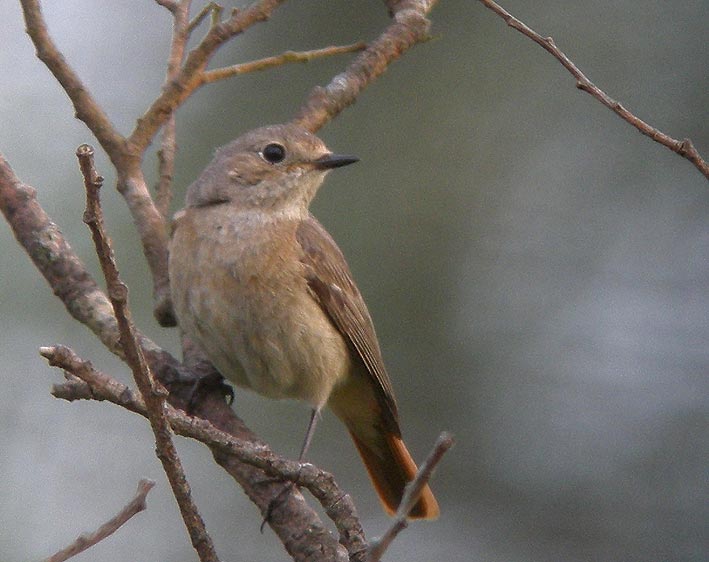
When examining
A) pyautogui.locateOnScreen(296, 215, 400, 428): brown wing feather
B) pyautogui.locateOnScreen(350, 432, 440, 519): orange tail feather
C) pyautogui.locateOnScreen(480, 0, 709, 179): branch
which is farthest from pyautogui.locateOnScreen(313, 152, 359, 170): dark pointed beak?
pyautogui.locateOnScreen(480, 0, 709, 179): branch

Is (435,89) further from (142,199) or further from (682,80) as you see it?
(142,199)

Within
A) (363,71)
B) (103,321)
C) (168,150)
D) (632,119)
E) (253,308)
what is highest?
(363,71)

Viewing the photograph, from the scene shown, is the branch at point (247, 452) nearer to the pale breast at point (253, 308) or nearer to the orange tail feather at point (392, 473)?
the pale breast at point (253, 308)

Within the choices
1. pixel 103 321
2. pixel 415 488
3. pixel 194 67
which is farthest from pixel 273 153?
pixel 415 488

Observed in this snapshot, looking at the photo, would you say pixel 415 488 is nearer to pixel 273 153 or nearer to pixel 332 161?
pixel 332 161

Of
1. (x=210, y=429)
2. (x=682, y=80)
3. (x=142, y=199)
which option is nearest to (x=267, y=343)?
(x=142, y=199)

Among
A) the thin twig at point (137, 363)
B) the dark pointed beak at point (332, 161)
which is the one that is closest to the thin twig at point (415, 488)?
the thin twig at point (137, 363)

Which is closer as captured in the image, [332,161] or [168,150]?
[168,150]
